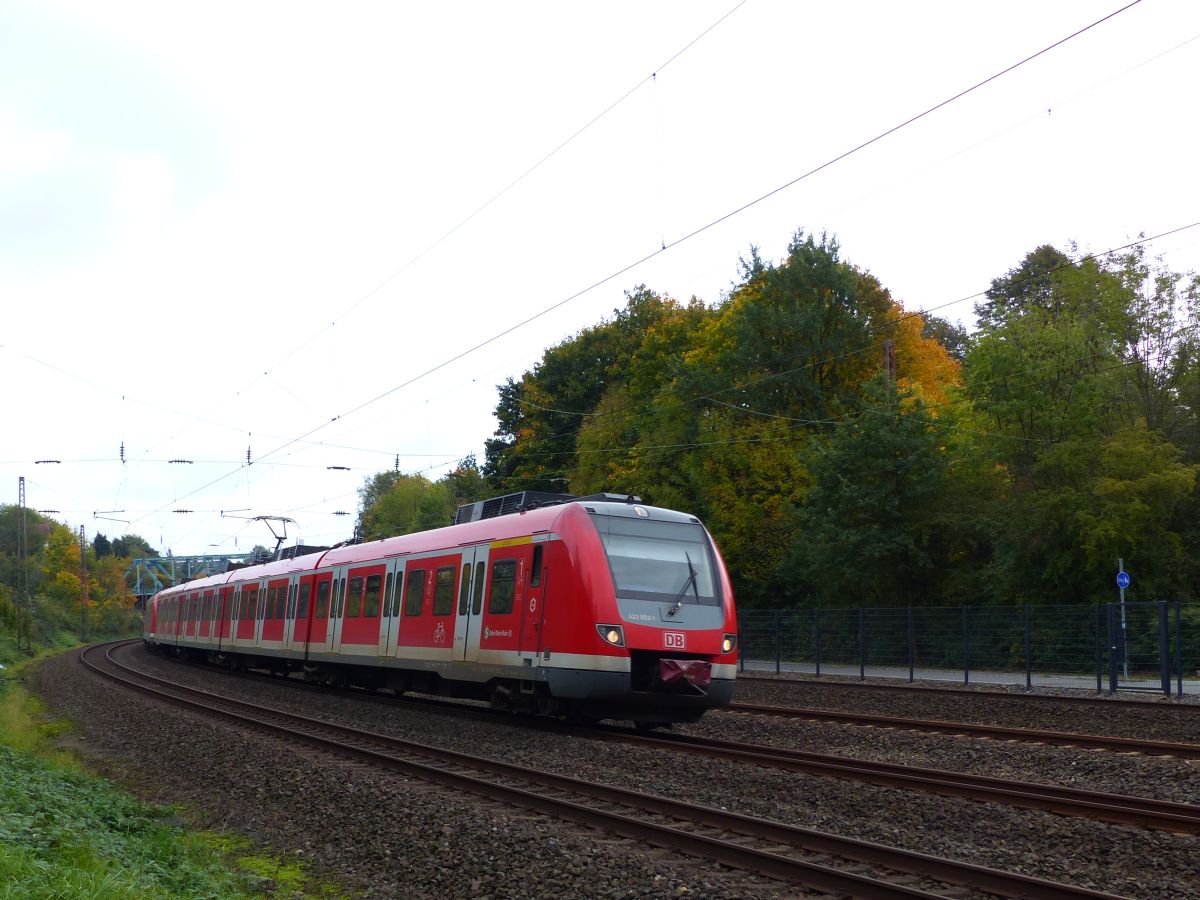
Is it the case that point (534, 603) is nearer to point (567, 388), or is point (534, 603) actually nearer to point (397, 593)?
point (397, 593)

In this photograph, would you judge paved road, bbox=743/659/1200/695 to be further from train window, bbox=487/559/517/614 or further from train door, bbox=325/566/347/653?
train window, bbox=487/559/517/614

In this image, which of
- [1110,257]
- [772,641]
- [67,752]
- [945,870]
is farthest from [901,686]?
[1110,257]

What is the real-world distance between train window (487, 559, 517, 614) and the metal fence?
12.3 m

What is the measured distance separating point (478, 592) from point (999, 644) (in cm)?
1407

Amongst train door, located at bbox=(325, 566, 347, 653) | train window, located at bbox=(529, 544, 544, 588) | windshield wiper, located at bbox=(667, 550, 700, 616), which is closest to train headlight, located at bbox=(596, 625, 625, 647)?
windshield wiper, located at bbox=(667, 550, 700, 616)

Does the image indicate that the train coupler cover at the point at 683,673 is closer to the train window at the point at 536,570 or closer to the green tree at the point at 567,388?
the train window at the point at 536,570

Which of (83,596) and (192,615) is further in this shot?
(83,596)

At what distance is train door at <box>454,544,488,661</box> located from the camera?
1808cm

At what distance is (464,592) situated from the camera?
18734mm

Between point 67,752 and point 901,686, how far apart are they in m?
16.8

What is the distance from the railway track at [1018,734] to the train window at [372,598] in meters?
7.08

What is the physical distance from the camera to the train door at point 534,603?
16125mm

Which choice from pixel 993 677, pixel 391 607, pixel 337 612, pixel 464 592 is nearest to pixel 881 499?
pixel 993 677

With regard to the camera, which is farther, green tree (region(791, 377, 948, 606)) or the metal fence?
green tree (region(791, 377, 948, 606))
